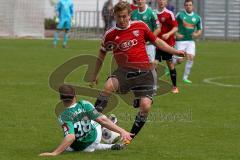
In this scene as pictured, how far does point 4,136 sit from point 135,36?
96.5 inches

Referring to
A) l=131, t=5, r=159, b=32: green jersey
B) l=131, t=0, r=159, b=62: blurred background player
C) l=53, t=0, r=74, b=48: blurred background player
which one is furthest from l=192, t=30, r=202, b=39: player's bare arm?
l=53, t=0, r=74, b=48: blurred background player

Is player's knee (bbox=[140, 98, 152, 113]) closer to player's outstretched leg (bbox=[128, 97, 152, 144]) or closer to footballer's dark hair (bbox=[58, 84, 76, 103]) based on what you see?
player's outstretched leg (bbox=[128, 97, 152, 144])

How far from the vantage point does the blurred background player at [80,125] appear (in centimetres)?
996

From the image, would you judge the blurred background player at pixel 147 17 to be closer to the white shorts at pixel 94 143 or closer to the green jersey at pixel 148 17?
the green jersey at pixel 148 17

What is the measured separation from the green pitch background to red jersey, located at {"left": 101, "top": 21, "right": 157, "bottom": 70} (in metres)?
1.18

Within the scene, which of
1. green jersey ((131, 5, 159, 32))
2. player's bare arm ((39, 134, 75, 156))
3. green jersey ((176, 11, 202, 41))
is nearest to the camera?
player's bare arm ((39, 134, 75, 156))

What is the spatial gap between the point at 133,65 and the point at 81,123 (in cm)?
140

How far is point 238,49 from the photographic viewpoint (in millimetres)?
35969

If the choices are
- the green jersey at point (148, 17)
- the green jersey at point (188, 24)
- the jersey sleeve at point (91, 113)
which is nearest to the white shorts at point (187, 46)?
the green jersey at point (188, 24)

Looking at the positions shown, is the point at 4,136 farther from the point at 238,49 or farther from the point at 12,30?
the point at 12,30

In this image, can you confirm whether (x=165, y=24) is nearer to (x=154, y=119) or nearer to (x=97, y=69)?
(x=154, y=119)

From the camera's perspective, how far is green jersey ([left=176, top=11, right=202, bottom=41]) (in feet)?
67.9

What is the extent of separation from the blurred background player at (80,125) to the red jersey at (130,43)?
1154 mm

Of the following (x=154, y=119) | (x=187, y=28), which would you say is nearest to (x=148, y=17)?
(x=187, y=28)
